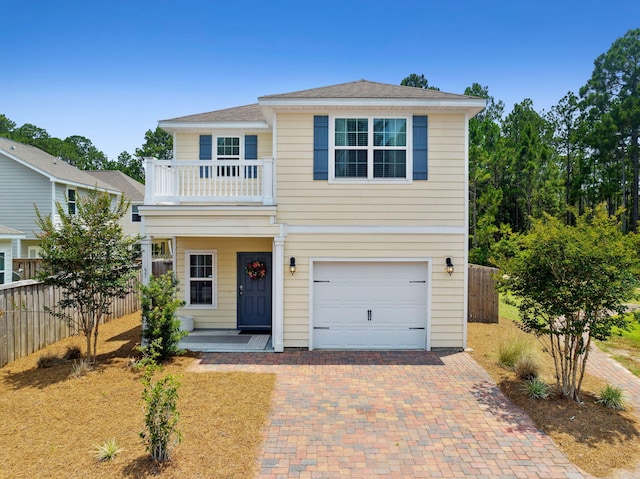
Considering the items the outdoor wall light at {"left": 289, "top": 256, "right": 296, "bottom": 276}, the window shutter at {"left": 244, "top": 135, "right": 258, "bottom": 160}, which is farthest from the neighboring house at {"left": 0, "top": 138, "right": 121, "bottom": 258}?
the outdoor wall light at {"left": 289, "top": 256, "right": 296, "bottom": 276}

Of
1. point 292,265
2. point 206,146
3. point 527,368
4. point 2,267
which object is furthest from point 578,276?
point 2,267

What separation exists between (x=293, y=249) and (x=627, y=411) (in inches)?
274

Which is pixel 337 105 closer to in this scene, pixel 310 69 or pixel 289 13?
pixel 289 13

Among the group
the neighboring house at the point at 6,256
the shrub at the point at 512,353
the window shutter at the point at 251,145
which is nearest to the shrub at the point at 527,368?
the shrub at the point at 512,353

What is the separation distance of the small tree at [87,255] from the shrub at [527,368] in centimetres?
840

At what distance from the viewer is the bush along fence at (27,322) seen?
7883 mm

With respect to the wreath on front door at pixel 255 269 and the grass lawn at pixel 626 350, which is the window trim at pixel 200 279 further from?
the grass lawn at pixel 626 350

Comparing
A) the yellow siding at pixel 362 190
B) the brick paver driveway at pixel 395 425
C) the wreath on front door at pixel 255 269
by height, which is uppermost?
the yellow siding at pixel 362 190

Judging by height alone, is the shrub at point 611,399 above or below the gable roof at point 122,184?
below

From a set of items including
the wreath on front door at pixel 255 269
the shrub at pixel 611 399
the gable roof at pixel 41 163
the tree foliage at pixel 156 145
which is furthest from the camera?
the tree foliage at pixel 156 145

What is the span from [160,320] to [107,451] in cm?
374

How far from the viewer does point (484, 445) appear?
199 inches

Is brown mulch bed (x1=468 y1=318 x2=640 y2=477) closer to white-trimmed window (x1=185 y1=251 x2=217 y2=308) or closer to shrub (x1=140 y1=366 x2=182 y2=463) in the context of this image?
shrub (x1=140 y1=366 x2=182 y2=463)

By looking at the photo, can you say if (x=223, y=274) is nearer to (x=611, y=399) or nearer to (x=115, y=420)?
(x=115, y=420)
